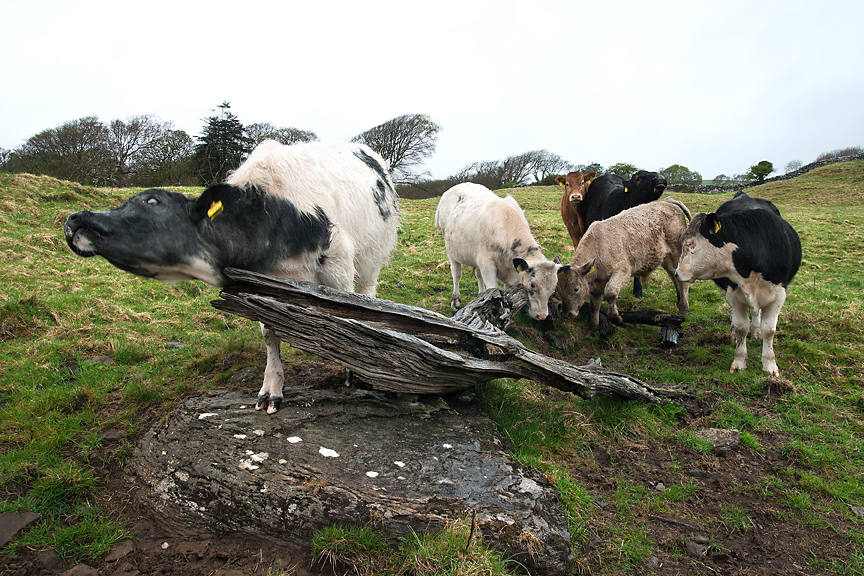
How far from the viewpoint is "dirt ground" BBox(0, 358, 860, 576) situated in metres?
2.96

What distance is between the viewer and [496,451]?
3844 millimetres

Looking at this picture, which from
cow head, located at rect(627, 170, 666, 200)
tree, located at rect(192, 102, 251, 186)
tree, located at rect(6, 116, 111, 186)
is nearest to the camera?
cow head, located at rect(627, 170, 666, 200)

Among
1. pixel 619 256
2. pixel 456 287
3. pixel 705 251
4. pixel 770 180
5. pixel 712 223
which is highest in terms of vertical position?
pixel 770 180

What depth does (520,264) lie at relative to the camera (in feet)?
23.5

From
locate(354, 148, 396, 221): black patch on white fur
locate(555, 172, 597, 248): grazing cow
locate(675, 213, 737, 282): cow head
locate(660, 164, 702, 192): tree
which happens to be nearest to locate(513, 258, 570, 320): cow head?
locate(675, 213, 737, 282): cow head

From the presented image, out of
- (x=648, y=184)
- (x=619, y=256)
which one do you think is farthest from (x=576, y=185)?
(x=619, y=256)

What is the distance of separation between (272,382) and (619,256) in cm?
645

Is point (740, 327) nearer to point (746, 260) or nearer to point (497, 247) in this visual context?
point (746, 260)

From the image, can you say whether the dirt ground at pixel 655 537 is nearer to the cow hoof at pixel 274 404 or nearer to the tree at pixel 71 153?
the cow hoof at pixel 274 404

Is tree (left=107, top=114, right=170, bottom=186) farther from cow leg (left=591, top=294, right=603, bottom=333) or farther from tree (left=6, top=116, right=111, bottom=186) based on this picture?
cow leg (left=591, top=294, right=603, bottom=333)

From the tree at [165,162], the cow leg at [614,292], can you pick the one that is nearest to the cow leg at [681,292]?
the cow leg at [614,292]

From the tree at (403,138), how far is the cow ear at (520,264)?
29078 millimetres

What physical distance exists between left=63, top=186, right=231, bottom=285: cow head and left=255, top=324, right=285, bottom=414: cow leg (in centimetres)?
99

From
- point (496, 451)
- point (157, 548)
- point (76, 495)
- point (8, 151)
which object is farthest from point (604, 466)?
point (8, 151)
